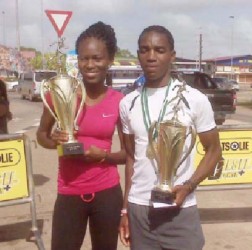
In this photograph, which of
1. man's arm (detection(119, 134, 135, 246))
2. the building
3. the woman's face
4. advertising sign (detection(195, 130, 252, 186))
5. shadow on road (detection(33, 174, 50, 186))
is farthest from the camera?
the building

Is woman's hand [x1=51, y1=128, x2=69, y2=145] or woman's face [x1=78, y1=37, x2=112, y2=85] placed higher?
woman's face [x1=78, y1=37, x2=112, y2=85]

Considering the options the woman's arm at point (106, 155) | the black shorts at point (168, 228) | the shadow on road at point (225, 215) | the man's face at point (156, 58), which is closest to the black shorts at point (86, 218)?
the woman's arm at point (106, 155)

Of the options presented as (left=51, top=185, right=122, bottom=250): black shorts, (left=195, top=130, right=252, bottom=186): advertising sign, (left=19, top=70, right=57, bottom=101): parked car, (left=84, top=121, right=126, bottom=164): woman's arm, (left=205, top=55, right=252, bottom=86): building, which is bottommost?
(left=205, top=55, right=252, bottom=86): building

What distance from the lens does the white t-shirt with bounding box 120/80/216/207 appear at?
2541mm

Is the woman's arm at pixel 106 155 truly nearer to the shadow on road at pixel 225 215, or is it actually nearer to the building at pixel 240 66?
the shadow on road at pixel 225 215

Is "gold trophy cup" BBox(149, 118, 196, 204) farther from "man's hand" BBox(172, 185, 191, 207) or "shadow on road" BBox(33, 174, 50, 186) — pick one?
"shadow on road" BBox(33, 174, 50, 186)

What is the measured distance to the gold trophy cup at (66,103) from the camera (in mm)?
2801

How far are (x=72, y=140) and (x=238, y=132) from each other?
3.38 m

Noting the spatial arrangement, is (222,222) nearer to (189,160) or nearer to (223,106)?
(189,160)

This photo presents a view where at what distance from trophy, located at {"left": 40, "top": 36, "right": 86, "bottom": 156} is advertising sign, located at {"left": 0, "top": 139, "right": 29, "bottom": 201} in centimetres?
232

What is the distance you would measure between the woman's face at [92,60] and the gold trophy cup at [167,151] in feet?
1.99

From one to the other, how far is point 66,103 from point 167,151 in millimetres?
724

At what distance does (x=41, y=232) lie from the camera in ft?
18.7

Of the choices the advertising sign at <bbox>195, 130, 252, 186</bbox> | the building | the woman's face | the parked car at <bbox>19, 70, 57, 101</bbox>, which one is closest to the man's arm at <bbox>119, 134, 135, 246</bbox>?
the woman's face
